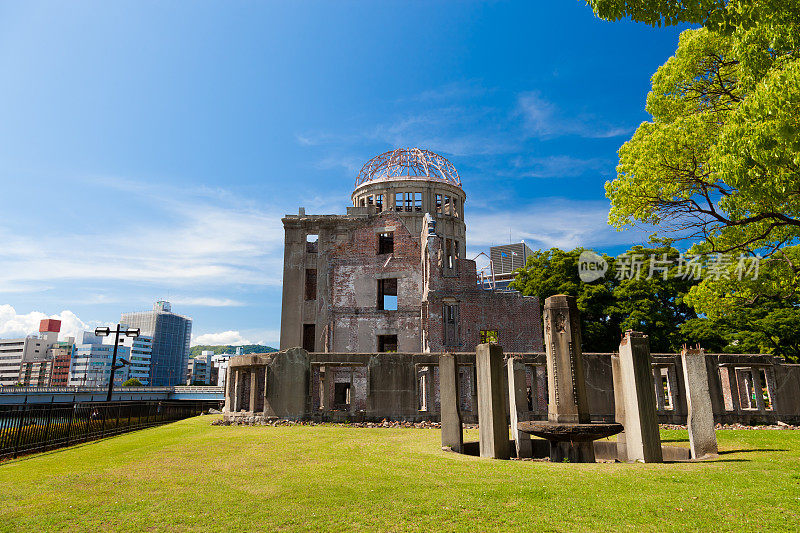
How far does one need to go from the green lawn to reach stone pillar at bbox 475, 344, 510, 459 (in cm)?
93

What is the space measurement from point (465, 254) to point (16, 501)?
3422 cm

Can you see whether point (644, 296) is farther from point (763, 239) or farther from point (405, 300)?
point (763, 239)

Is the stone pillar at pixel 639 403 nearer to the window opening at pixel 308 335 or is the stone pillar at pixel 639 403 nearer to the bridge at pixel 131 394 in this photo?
the window opening at pixel 308 335

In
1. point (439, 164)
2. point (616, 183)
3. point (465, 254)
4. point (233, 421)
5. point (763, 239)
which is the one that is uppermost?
point (439, 164)

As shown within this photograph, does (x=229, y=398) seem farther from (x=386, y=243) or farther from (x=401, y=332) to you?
(x=386, y=243)

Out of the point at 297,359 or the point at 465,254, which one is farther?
the point at 465,254

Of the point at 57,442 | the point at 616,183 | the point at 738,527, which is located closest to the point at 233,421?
the point at 57,442

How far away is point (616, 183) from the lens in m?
16.6

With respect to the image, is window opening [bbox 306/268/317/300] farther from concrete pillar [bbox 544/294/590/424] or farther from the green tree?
concrete pillar [bbox 544/294/590/424]

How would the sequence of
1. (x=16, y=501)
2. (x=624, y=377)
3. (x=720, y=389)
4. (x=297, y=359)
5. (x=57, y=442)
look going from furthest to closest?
1. (x=297, y=359)
2. (x=720, y=389)
3. (x=57, y=442)
4. (x=624, y=377)
5. (x=16, y=501)

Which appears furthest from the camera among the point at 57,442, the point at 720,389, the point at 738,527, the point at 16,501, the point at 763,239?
the point at 720,389

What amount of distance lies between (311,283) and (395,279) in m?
6.72

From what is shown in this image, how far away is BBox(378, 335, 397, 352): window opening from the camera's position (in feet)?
117

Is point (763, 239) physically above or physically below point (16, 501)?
above
